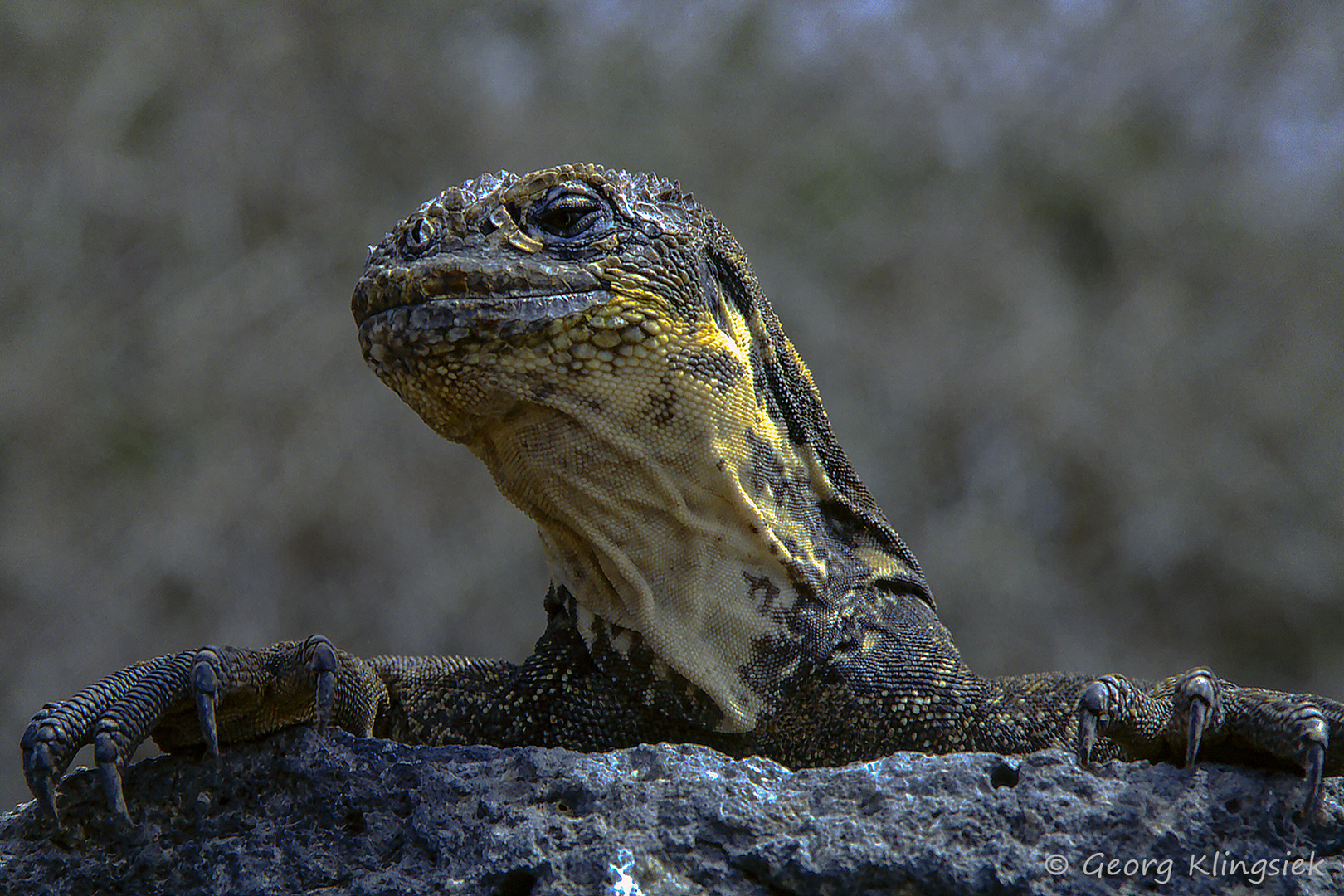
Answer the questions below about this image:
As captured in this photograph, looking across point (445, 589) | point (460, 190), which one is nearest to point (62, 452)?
point (445, 589)

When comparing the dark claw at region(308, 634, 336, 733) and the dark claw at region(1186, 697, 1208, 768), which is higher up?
the dark claw at region(1186, 697, 1208, 768)

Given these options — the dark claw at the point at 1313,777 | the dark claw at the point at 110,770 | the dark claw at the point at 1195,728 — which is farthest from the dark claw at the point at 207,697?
the dark claw at the point at 1313,777

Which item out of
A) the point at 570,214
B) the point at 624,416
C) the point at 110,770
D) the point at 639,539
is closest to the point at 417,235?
the point at 570,214

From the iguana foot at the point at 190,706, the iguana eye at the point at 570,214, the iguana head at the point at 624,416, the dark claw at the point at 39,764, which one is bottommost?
the dark claw at the point at 39,764

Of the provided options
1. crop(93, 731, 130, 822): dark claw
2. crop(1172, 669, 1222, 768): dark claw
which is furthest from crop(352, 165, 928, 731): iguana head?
crop(93, 731, 130, 822): dark claw

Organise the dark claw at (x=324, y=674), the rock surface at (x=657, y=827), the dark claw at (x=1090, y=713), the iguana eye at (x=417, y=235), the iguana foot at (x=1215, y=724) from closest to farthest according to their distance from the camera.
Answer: the rock surface at (x=657, y=827) → the iguana foot at (x=1215, y=724) → the dark claw at (x=1090, y=713) → the dark claw at (x=324, y=674) → the iguana eye at (x=417, y=235)

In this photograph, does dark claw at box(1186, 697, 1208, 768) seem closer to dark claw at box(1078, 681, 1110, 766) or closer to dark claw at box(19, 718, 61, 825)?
dark claw at box(1078, 681, 1110, 766)

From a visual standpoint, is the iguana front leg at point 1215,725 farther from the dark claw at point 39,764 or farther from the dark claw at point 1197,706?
the dark claw at point 39,764
